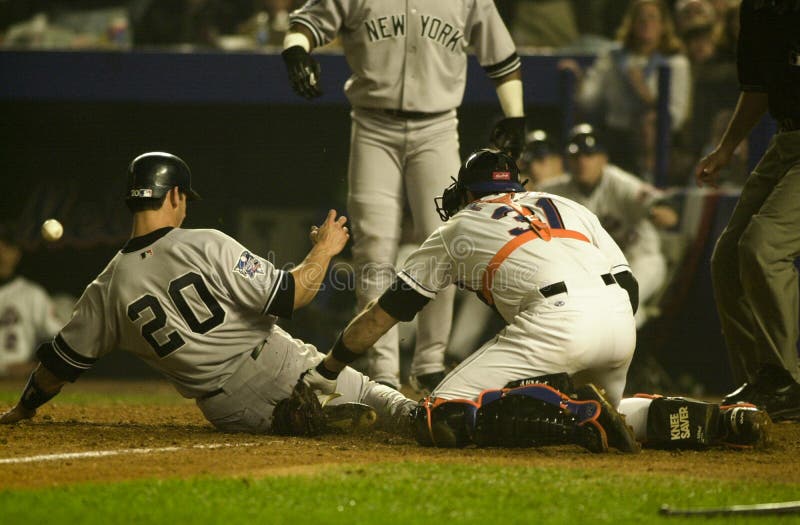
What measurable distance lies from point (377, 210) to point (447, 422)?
1.72 meters

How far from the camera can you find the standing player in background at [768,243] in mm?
5145

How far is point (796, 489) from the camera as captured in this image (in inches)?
147

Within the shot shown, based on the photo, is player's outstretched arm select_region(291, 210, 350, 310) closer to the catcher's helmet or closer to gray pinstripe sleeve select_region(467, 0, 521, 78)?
the catcher's helmet

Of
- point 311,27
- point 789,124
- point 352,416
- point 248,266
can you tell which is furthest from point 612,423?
point 311,27

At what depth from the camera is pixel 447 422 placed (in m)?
4.30

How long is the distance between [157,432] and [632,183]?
15.5 feet

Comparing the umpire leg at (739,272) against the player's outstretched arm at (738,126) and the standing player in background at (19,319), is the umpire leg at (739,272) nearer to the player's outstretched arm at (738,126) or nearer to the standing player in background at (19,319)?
the player's outstretched arm at (738,126)

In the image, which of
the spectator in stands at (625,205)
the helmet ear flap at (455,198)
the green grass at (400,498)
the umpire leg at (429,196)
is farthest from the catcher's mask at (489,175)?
the spectator in stands at (625,205)

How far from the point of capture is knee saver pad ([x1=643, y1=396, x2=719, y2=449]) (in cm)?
441

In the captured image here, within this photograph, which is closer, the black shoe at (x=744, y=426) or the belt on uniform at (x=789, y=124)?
the black shoe at (x=744, y=426)

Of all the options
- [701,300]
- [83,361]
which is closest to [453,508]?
[83,361]

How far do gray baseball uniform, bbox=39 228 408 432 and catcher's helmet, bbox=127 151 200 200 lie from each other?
0.54 ft

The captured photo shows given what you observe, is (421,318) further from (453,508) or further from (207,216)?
(207,216)

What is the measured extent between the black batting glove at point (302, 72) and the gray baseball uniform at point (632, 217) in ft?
11.2
